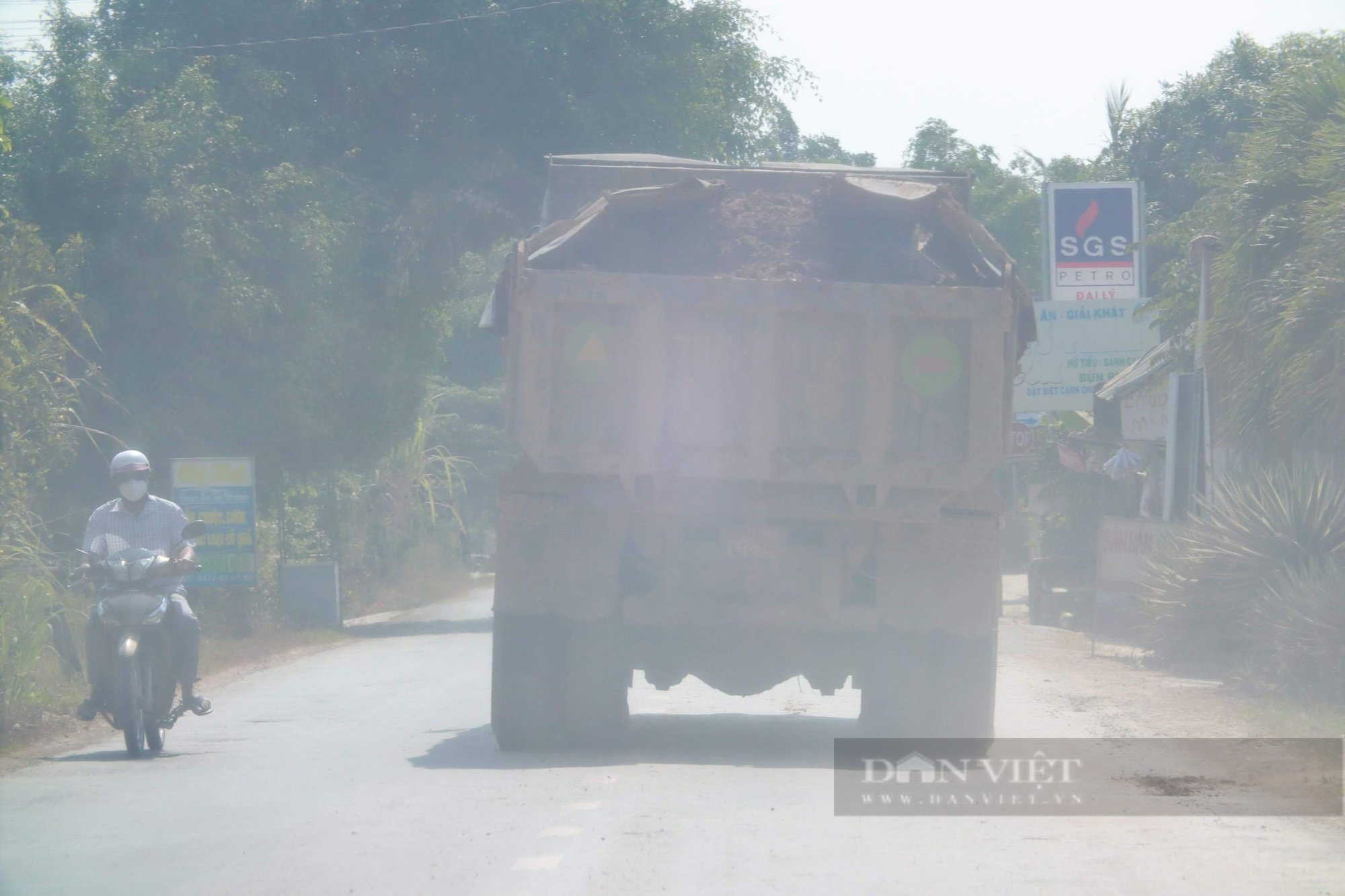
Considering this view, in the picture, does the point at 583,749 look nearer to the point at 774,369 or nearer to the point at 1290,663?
the point at 774,369

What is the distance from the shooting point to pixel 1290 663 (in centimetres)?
1173

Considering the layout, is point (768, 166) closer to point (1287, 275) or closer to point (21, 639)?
point (1287, 275)

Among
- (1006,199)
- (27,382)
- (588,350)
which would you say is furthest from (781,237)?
(1006,199)

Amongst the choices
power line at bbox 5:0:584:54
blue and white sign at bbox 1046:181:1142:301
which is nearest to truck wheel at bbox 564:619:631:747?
blue and white sign at bbox 1046:181:1142:301

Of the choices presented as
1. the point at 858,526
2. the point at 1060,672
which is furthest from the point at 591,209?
the point at 1060,672

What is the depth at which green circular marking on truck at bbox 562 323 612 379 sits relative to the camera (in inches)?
324

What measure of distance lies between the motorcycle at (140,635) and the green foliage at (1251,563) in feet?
28.3

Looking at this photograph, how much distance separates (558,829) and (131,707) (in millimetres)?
3655

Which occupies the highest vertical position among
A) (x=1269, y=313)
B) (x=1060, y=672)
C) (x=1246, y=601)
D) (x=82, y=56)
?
(x=82, y=56)

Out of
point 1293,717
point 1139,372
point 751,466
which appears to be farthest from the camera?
point 1139,372

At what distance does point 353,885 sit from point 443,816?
3.99 ft

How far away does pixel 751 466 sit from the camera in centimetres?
820

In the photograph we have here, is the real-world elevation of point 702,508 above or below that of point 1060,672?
above

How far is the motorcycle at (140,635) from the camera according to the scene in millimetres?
9086
